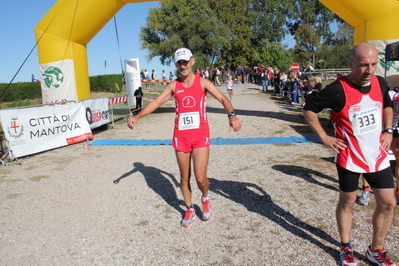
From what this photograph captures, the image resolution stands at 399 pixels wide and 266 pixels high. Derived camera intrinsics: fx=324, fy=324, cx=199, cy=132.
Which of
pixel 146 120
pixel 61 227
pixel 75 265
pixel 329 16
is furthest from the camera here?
pixel 329 16

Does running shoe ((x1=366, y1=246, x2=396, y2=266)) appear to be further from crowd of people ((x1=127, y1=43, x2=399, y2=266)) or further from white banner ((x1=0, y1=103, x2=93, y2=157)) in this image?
white banner ((x1=0, y1=103, x2=93, y2=157))

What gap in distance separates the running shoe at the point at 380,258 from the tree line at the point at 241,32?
118 ft

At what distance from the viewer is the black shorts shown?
2.80 meters

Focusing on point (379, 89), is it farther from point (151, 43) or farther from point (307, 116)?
point (151, 43)

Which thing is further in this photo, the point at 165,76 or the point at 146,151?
the point at 165,76

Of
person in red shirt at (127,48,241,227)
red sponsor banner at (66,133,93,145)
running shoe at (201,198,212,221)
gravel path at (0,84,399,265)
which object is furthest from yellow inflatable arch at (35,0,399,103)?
running shoe at (201,198,212,221)

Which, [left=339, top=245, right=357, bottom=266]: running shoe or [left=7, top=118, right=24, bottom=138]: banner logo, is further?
[left=7, top=118, right=24, bottom=138]: banner logo

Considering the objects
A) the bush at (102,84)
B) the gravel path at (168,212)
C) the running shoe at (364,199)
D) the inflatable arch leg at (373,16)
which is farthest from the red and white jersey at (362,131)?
the bush at (102,84)

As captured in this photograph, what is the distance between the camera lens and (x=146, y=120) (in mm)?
14477

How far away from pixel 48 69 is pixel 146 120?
4.55 m

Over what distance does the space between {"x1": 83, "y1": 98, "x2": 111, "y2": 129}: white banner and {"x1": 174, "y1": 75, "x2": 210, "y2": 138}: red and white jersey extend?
291 inches

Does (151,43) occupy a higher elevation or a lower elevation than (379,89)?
higher

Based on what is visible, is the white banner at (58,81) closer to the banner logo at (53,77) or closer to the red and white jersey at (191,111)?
the banner logo at (53,77)

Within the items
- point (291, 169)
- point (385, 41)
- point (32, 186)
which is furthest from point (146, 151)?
point (385, 41)
